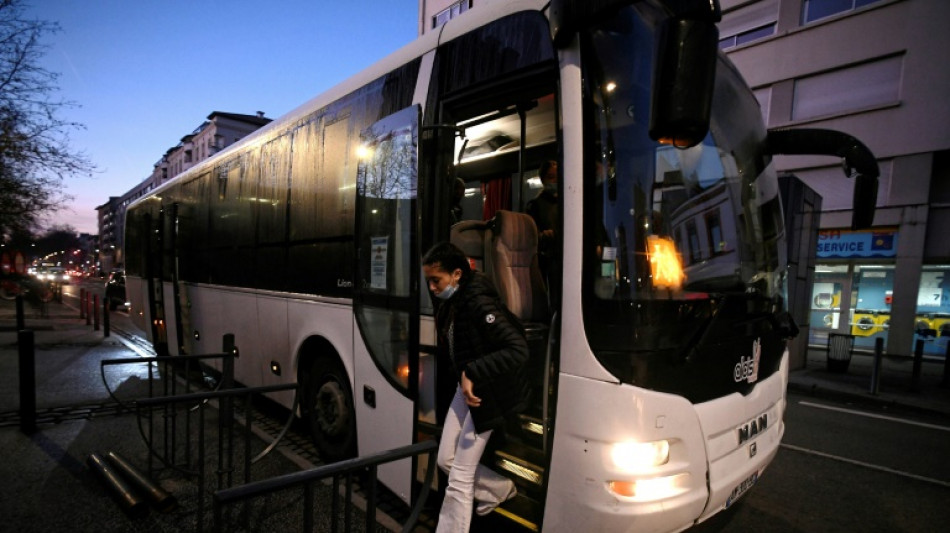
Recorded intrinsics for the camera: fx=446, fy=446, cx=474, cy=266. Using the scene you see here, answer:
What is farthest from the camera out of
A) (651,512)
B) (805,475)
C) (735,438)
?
(805,475)

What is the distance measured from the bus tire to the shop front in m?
14.6

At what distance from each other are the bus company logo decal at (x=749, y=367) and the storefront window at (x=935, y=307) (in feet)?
48.5

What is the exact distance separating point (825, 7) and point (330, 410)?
1907cm

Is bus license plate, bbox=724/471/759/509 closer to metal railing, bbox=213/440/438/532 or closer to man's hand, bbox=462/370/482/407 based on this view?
man's hand, bbox=462/370/482/407

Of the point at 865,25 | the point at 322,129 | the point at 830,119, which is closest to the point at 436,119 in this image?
the point at 322,129

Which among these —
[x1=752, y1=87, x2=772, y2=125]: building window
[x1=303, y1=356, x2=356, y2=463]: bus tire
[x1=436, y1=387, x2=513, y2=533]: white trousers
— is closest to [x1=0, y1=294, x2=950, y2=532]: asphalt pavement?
[x1=303, y1=356, x2=356, y2=463]: bus tire

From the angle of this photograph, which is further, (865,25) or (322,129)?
(865,25)

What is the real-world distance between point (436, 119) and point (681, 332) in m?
2.09

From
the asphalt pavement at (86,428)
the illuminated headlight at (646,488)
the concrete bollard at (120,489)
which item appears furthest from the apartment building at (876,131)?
the concrete bollard at (120,489)

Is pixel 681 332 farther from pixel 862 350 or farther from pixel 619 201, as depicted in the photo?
pixel 862 350

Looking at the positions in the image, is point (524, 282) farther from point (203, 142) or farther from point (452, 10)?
point (203, 142)

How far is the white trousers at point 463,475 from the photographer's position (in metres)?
2.57

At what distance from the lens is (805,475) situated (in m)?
4.46

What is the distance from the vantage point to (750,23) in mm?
15938
